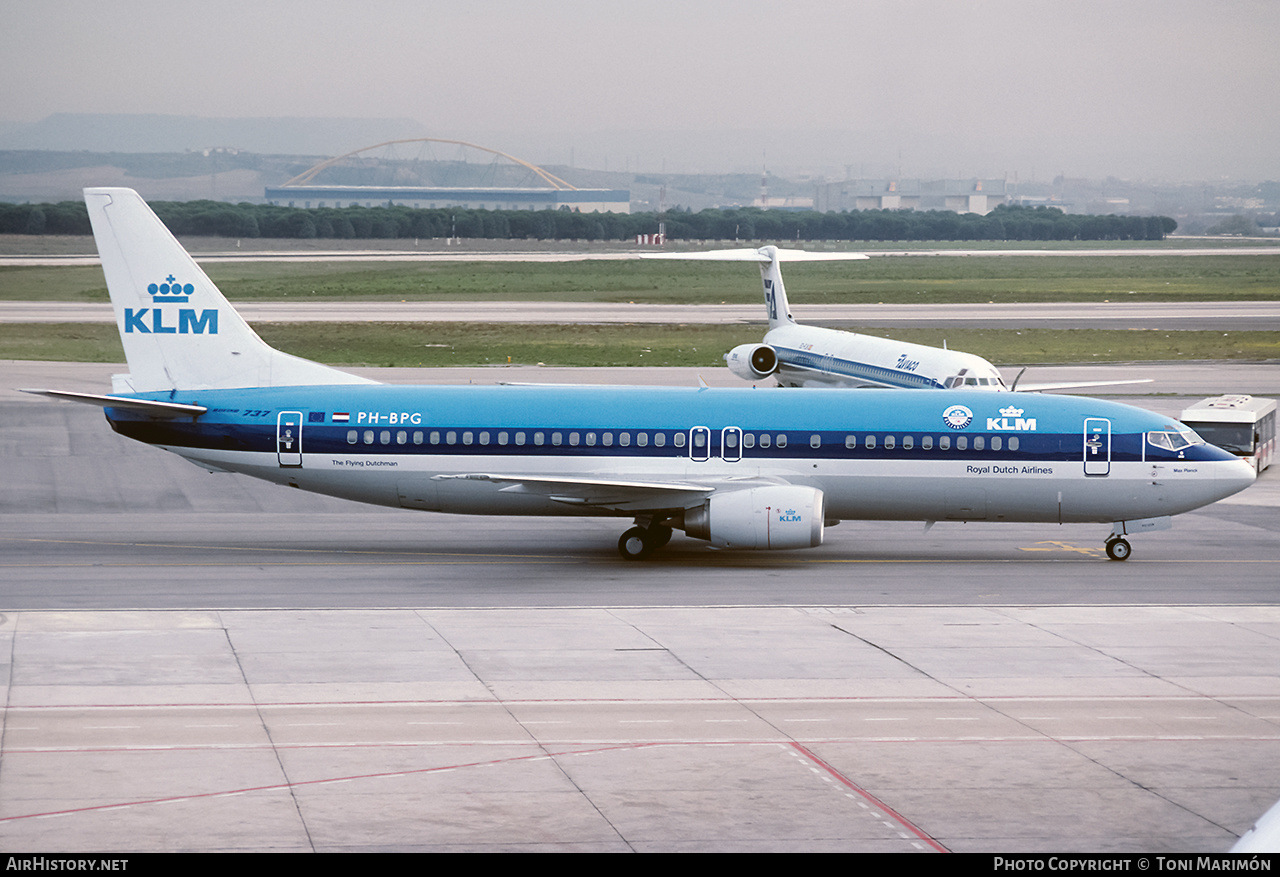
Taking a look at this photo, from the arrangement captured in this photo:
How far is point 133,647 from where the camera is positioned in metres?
24.0

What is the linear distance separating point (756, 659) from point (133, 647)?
10581 mm

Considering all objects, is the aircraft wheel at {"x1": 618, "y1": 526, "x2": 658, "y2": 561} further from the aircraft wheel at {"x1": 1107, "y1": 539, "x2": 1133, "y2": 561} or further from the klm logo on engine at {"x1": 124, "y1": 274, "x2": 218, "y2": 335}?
the klm logo on engine at {"x1": 124, "y1": 274, "x2": 218, "y2": 335}

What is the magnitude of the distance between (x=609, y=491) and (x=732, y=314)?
71729 millimetres

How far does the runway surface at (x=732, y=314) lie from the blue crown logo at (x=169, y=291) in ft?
187

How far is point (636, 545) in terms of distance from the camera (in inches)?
1283

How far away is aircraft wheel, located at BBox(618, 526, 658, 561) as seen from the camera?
32.6 metres

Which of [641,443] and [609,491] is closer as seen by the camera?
[609,491]

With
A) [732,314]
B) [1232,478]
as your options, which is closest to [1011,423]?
[1232,478]

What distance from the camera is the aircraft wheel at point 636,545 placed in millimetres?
32594

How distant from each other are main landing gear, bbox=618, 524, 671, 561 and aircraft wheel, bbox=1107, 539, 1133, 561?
419 inches

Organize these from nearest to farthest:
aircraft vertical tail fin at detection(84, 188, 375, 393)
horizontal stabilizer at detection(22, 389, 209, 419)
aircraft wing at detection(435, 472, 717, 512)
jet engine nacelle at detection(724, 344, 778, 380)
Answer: aircraft wing at detection(435, 472, 717, 512) < horizontal stabilizer at detection(22, 389, 209, 419) < aircraft vertical tail fin at detection(84, 188, 375, 393) < jet engine nacelle at detection(724, 344, 778, 380)

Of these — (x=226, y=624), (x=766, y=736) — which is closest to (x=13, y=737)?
(x=226, y=624)

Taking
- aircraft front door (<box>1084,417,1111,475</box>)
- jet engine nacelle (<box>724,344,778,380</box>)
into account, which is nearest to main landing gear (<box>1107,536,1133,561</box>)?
aircraft front door (<box>1084,417,1111,475</box>)

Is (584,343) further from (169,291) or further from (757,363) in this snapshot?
(169,291)
